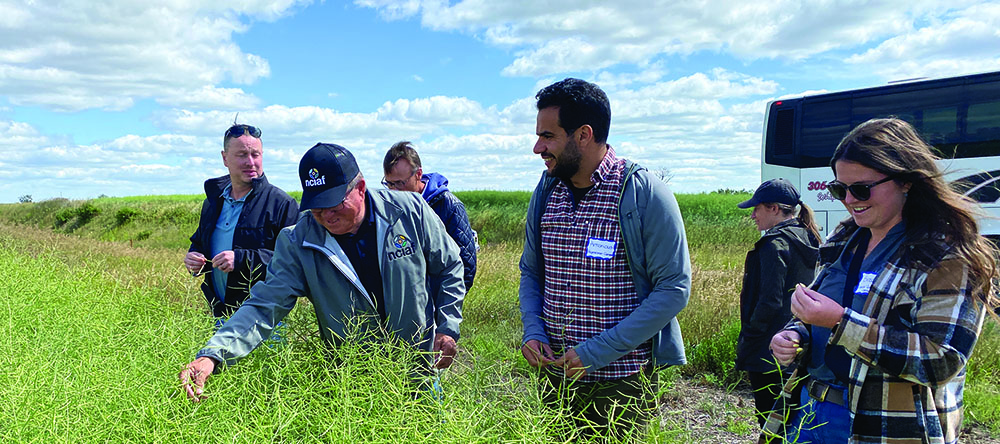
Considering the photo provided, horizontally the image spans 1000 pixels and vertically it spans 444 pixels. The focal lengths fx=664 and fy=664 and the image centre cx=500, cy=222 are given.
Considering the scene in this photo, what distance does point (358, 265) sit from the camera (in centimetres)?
244

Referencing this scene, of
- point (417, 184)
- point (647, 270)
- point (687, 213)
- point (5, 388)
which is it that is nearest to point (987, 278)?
point (647, 270)

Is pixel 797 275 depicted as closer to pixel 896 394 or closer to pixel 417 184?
pixel 896 394

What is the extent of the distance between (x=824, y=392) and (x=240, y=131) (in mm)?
3167

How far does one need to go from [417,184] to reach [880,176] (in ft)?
9.81

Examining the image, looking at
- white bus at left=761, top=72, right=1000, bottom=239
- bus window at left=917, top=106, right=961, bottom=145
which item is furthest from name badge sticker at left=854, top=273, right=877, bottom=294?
bus window at left=917, top=106, right=961, bottom=145

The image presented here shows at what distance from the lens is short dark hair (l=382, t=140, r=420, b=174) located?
438 centimetres

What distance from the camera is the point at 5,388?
5.50 feet

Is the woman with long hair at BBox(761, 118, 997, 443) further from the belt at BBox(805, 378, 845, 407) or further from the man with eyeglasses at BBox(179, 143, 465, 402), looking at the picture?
the man with eyeglasses at BBox(179, 143, 465, 402)

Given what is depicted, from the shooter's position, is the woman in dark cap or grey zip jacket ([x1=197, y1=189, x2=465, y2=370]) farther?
the woman in dark cap

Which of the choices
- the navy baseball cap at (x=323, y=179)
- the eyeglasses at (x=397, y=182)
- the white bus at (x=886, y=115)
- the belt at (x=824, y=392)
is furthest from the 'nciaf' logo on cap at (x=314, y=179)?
the white bus at (x=886, y=115)

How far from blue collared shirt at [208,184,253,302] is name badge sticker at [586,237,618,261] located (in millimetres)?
2183

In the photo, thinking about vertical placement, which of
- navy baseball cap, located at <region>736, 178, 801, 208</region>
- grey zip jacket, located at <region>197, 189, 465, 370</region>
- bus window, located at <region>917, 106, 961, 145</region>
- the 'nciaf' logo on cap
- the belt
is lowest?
the belt

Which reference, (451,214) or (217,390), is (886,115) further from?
(217,390)

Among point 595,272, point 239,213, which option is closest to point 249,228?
point 239,213
